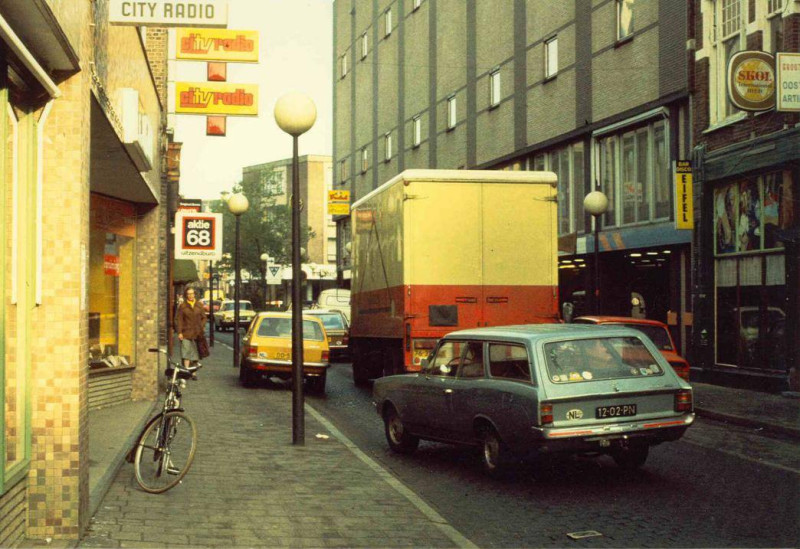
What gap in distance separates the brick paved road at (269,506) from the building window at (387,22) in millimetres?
37112

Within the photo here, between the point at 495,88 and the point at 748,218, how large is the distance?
1517 cm

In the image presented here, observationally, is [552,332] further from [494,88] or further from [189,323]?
[494,88]

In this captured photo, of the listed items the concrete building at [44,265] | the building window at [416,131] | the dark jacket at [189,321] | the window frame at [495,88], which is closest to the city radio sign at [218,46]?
the dark jacket at [189,321]

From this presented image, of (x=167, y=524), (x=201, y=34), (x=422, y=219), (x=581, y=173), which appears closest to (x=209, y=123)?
(x=201, y=34)

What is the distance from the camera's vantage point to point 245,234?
6369cm

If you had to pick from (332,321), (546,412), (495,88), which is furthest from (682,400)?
(495,88)

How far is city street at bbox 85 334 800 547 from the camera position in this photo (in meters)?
7.02

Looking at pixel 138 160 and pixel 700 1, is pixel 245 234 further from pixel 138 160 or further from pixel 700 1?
pixel 138 160

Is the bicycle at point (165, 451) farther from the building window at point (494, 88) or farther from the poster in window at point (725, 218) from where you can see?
the building window at point (494, 88)

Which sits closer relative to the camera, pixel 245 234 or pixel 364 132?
pixel 364 132

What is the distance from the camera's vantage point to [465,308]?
49.6 feet

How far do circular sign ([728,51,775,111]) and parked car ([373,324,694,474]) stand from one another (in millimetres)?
9623

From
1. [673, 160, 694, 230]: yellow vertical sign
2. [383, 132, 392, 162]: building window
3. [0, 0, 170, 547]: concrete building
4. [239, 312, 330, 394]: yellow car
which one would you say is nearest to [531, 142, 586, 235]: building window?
[673, 160, 694, 230]: yellow vertical sign

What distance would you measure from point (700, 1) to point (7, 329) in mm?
18727
